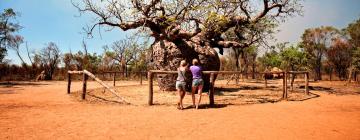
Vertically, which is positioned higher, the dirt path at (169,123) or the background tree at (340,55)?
the background tree at (340,55)

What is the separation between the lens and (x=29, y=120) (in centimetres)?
730

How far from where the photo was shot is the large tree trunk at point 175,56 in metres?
14.2

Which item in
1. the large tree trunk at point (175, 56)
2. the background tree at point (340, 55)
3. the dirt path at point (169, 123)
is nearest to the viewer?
the dirt path at point (169, 123)

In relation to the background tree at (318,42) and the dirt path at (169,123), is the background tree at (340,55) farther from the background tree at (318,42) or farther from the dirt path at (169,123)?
the dirt path at (169,123)

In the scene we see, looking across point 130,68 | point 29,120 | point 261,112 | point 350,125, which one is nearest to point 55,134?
point 29,120

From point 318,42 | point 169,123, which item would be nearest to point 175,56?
point 169,123

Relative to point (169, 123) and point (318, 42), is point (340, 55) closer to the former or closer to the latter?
point (318, 42)

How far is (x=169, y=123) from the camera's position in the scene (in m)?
7.07

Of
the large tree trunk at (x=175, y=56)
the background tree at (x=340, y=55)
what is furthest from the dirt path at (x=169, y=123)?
the background tree at (x=340, y=55)

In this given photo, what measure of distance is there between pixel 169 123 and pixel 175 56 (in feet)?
24.1

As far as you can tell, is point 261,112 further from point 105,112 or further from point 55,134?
point 55,134

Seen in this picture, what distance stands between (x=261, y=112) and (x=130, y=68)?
134 ft

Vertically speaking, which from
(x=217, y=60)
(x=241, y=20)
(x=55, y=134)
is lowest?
(x=55, y=134)

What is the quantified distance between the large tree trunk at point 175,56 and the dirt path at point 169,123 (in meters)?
4.87
